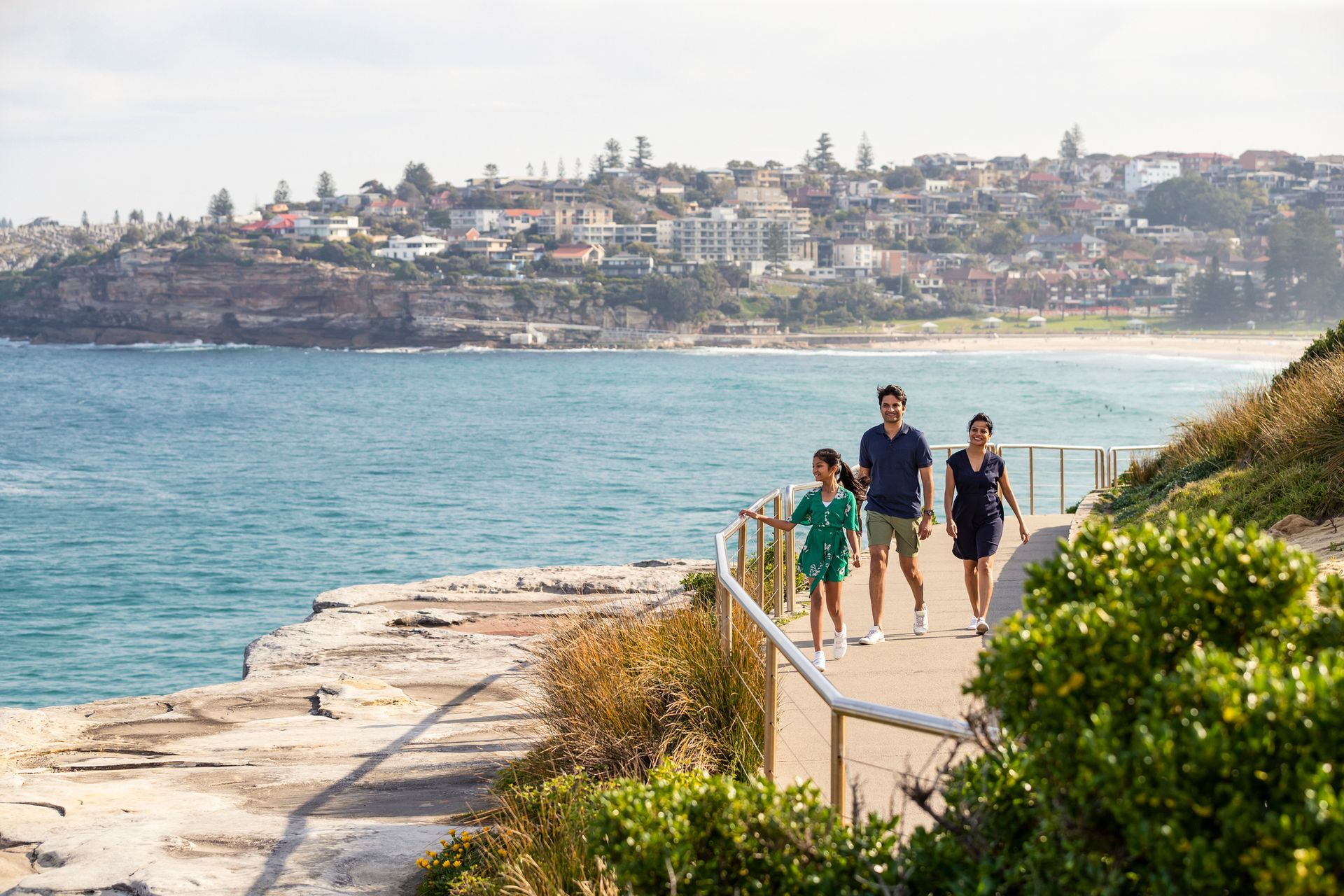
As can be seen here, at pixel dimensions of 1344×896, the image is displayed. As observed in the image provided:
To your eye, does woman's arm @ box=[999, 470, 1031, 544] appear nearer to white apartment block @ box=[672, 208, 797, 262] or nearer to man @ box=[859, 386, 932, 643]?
man @ box=[859, 386, 932, 643]

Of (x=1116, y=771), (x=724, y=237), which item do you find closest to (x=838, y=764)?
(x=1116, y=771)

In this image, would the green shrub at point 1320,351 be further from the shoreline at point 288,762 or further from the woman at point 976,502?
the shoreline at point 288,762

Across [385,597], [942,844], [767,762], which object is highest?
[942,844]

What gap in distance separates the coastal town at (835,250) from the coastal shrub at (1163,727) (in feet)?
415

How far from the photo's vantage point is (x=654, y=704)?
5.55 metres

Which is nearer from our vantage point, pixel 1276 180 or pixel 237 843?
pixel 237 843

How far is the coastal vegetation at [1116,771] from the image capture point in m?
2.16

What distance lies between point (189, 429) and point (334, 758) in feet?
202

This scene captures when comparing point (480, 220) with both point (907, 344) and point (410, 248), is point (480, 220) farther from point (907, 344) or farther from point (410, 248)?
point (907, 344)

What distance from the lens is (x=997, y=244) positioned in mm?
170500

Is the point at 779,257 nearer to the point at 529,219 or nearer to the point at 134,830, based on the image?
the point at 529,219

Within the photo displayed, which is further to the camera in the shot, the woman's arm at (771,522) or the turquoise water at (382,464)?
the turquoise water at (382,464)

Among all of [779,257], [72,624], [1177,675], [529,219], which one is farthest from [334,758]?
[529,219]

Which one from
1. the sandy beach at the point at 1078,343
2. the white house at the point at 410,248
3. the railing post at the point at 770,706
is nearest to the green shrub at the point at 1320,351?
the railing post at the point at 770,706
